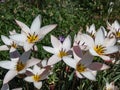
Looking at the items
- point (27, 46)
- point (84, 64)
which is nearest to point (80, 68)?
point (84, 64)

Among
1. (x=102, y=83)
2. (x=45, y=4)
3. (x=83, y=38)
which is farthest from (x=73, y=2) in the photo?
(x=83, y=38)

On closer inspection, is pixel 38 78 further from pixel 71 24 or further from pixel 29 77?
pixel 71 24

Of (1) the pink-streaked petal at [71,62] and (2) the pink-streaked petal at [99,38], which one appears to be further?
(2) the pink-streaked petal at [99,38]

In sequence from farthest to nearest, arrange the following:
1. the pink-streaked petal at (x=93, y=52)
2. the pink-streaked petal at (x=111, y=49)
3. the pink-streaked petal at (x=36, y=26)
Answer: the pink-streaked petal at (x=36, y=26) → the pink-streaked petal at (x=111, y=49) → the pink-streaked petal at (x=93, y=52)

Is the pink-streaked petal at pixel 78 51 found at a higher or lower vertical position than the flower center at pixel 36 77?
higher

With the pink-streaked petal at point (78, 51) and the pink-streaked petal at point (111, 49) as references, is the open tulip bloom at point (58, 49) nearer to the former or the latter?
the pink-streaked petal at point (78, 51)

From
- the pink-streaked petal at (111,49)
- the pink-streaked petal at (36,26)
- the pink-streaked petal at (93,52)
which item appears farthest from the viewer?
the pink-streaked petal at (36,26)

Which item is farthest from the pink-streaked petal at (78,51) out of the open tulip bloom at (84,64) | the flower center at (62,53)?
the flower center at (62,53)
